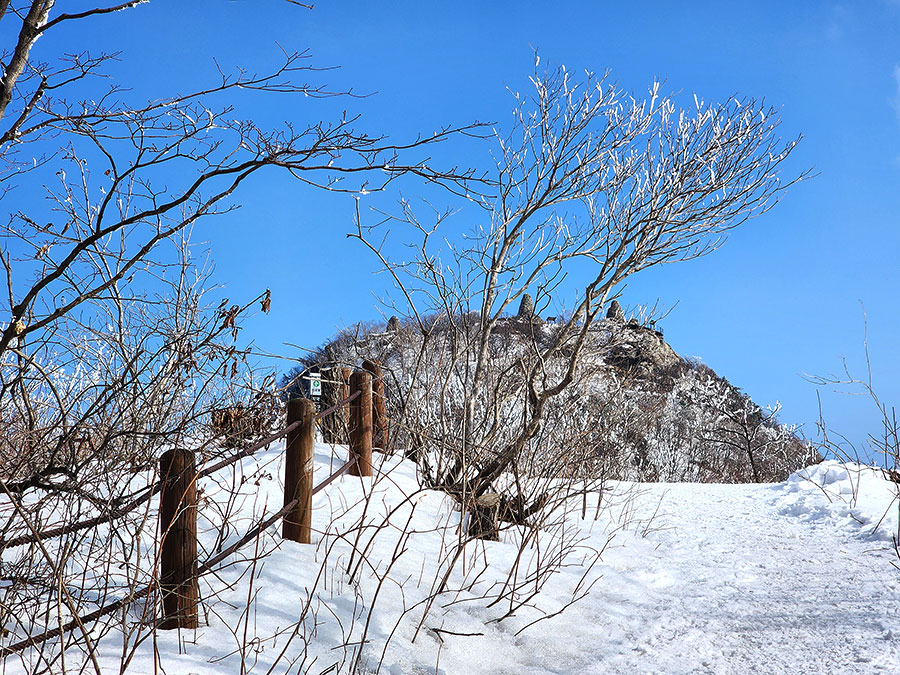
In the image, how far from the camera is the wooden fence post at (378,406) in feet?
21.9

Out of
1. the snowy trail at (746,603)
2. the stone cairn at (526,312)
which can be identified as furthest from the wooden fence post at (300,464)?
the stone cairn at (526,312)

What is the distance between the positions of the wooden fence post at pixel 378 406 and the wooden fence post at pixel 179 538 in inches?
123

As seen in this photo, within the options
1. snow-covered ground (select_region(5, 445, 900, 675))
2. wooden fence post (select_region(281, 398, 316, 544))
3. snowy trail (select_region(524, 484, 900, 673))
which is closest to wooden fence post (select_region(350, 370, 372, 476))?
snow-covered ground (select_region(5, 445, 900, 675))

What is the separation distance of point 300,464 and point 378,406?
8.65ft

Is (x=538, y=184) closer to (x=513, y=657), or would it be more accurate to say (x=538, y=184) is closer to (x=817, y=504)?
(x=817, y=504)

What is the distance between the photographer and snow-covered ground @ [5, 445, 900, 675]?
3373 millimetres

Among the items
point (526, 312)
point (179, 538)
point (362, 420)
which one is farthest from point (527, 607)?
point (526, 312)

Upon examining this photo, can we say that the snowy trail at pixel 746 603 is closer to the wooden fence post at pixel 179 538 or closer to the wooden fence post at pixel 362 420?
the wooden fence post at pixel 179 538

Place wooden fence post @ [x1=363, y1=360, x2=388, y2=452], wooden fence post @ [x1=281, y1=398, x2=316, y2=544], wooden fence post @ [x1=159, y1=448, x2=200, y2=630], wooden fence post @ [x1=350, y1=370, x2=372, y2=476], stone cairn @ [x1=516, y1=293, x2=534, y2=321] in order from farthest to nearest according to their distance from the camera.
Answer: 1. wooden fence post @ [x1=363, y1=360, x2=388, y2=452]
2. wooden fence post @ [x1=350, y1=370, x2=372, y2=476]
3. stone cairn @ [x1=516, y1=293, x2=534, y2=321]
4. wooden fence post @ [x1=281, y1=398, x2=316, y2=544]
5. wooden fence post @ [x1=159, y1=448, x2=200, y2=630]

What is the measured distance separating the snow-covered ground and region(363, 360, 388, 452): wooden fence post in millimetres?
596

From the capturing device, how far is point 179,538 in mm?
3354

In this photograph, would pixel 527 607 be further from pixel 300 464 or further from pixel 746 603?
pixel 300 464

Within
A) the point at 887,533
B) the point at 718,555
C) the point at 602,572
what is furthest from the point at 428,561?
the point at 887,533

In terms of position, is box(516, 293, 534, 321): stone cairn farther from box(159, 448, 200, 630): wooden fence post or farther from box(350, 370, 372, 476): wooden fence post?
box(159, 448, 200, 630): wooden fence post
